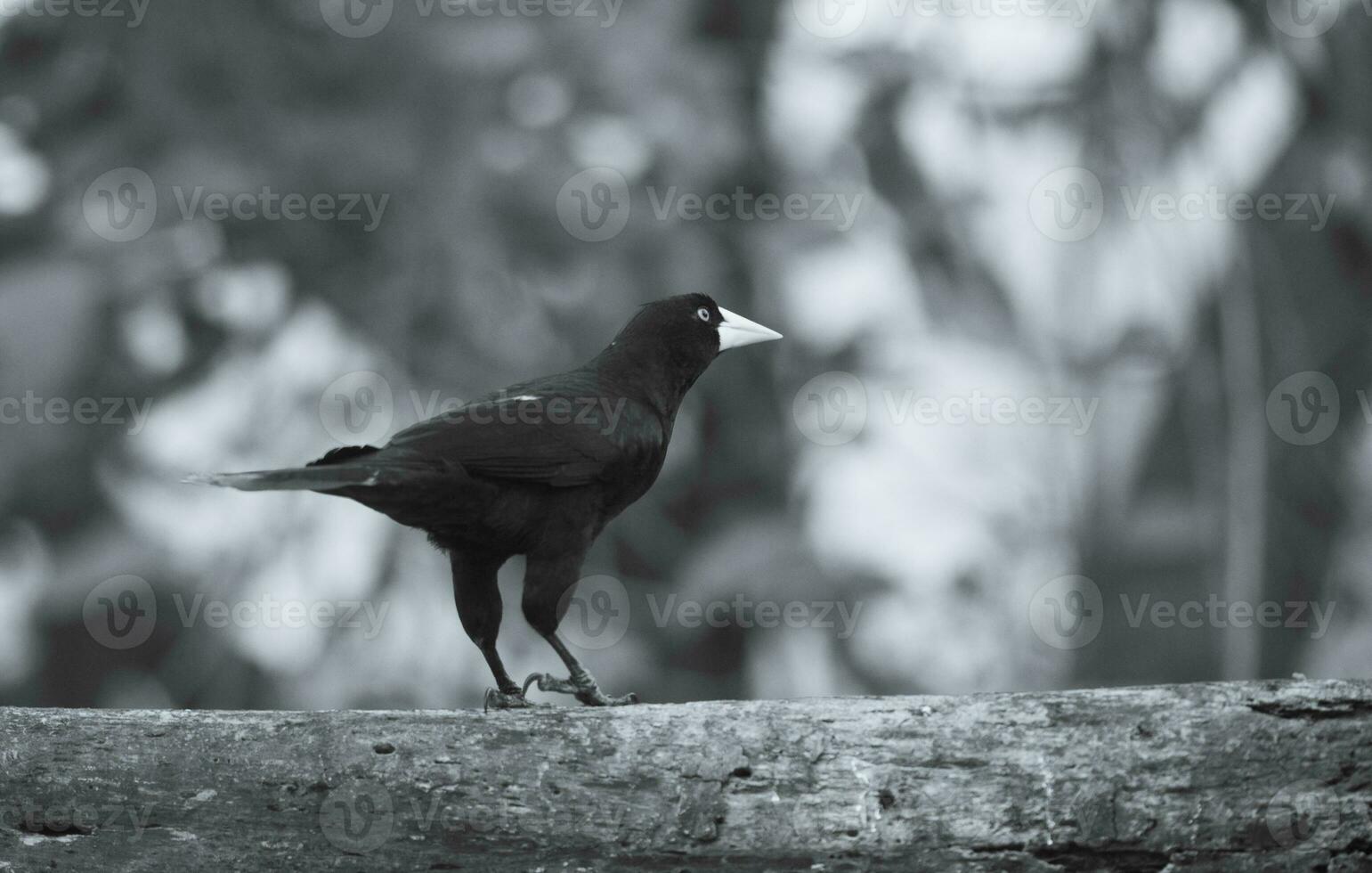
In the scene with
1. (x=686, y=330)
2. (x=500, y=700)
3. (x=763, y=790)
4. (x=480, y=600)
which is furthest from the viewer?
(x=686, y=330)

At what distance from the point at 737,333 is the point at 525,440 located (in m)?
0.86

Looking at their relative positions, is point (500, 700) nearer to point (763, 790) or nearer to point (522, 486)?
point (522, 486)

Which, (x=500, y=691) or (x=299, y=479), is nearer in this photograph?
(x=299, y=479)

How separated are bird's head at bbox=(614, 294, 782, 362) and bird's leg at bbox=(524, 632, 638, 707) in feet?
2.71

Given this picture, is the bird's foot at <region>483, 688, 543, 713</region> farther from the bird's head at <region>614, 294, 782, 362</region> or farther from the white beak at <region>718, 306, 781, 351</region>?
the white beak at <region>718, 306, 781, 351</region>

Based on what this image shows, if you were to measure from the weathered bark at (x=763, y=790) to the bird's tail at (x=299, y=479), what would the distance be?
1.62 ft

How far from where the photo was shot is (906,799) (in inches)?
82.0

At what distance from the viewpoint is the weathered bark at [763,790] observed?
6.72 ft

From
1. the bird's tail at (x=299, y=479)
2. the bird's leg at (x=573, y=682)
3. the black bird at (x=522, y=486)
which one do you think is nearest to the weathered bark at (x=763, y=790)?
the bird's tail at (x=299, y=479)

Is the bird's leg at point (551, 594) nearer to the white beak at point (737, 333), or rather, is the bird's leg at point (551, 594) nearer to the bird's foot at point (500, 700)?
the bird's foot at point (500, 700)

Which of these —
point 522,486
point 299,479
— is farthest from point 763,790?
point 522,486

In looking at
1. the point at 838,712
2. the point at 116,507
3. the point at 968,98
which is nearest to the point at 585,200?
the point at 968,98

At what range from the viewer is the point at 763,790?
2.10m

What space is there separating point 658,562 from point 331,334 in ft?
5.20
